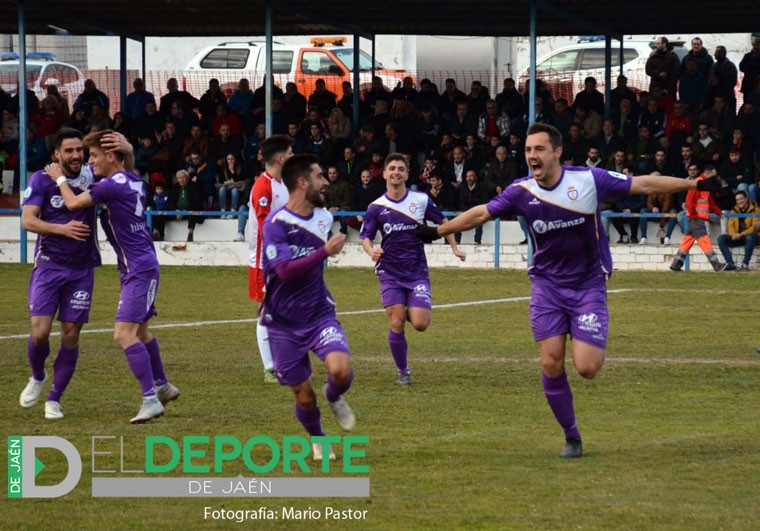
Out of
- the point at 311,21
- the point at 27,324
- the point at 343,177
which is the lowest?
the point at 27,324

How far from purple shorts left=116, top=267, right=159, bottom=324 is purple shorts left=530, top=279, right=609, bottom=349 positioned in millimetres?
2858

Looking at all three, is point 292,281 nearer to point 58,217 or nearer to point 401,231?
point 58,217

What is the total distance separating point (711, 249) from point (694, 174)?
1.38 m

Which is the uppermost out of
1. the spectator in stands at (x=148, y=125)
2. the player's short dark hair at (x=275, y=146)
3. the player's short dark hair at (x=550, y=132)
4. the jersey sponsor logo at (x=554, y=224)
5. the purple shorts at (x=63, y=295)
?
the spectator in stands at (x=148, y=125)

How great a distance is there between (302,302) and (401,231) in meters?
4.25

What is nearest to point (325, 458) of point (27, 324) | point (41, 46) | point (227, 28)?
point (27, 324)

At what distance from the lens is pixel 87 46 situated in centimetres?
4494

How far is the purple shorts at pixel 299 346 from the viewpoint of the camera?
8336 millimetres

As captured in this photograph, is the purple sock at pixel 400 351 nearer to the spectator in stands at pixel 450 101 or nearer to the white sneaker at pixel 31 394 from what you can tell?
the white sneaker at pixel 31 394

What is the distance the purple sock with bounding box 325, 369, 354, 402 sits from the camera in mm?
8383

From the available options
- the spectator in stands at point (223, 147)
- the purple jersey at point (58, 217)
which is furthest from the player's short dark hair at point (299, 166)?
the spectator in stands at point (223, 147)

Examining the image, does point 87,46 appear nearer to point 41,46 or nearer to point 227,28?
point 41,46

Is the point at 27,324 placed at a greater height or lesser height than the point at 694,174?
lesser

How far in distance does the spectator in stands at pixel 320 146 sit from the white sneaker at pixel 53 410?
17376mm
